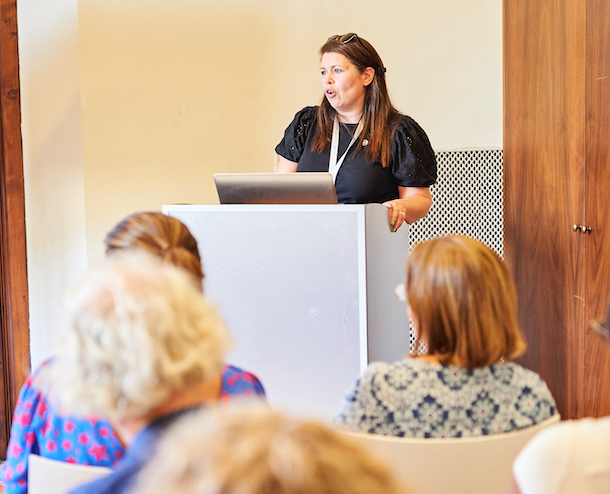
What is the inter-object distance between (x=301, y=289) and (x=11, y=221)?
5.41ft

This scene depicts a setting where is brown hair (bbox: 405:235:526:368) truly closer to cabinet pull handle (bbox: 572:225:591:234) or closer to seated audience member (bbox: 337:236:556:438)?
seated audience member (bbox: 337:236:556:438)

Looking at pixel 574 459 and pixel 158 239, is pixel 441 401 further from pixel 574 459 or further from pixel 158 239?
pixel 158 239

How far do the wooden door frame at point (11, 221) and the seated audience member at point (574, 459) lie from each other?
2.47m

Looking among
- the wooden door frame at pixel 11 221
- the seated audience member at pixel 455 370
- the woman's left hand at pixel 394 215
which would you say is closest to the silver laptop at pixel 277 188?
the woman's left hand at pixel 394 215

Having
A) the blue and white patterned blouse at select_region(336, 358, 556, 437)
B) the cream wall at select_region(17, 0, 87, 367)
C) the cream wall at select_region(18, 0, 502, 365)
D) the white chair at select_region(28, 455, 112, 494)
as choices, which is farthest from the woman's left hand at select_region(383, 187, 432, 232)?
the cream wall at select_region(17, 0, 87, 367)

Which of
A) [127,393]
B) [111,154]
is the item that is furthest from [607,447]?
[111,154]

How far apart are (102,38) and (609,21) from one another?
209 cm

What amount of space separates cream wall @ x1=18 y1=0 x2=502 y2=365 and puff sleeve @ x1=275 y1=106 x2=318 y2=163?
2.56 ft

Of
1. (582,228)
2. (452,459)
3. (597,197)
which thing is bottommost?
(452,459)

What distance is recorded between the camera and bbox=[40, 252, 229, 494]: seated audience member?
793mm

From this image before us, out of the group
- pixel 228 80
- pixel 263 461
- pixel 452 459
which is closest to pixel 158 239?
pixel 452 459

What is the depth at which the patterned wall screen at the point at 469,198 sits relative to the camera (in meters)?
3.08

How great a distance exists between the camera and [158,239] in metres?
1.28

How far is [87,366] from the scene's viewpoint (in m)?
0.80
